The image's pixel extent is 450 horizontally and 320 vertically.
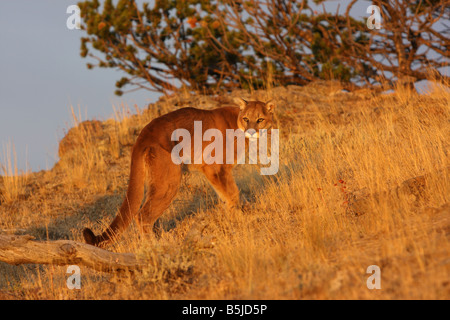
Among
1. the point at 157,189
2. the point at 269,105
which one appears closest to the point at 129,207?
the point at 157,189

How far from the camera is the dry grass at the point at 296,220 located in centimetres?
327

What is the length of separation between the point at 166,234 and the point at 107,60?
10185 mm

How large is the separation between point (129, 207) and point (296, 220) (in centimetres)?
186

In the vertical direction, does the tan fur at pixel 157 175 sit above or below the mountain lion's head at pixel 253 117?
below

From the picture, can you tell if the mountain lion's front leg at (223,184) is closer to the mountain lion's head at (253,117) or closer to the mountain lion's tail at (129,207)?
the mountain lion's head at (253,117)

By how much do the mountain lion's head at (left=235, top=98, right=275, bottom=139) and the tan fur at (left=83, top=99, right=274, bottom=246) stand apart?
73mm

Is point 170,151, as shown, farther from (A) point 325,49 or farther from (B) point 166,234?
(A) point 325,49

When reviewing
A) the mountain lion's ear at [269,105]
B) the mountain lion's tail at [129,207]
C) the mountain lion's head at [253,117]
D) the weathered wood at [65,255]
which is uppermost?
the mountain lion's ear at [269,105]

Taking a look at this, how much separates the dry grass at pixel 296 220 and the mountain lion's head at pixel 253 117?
33.5 inches

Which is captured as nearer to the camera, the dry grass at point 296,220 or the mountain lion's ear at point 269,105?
the dry grass at point 296,220

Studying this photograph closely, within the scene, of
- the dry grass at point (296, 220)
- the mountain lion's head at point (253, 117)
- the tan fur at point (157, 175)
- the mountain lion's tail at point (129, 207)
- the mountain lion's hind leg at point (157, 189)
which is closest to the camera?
the dry grass at point (296, 220)

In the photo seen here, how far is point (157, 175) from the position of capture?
5273mm

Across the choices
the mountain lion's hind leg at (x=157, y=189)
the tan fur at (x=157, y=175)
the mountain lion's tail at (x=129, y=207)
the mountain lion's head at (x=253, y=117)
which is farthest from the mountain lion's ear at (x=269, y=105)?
the mountain lion's tail at (x=129, y=207)
